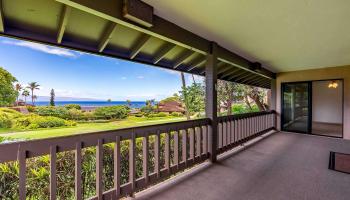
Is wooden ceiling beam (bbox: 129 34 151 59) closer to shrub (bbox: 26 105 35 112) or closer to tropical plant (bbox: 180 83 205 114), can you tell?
shrub (bbox: 26 105 35 112)

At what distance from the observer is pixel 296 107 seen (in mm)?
6938

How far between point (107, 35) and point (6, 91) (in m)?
2.45

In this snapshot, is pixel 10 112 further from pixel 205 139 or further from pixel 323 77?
pixel 323 77

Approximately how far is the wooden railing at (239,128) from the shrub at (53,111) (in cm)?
428

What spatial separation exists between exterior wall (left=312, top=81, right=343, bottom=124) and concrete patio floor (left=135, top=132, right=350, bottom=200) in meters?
6.72

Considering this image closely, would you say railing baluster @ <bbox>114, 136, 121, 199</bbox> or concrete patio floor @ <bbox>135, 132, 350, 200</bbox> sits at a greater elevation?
railing baluster @ <bbox>114, 136, 121, 199</bbox>

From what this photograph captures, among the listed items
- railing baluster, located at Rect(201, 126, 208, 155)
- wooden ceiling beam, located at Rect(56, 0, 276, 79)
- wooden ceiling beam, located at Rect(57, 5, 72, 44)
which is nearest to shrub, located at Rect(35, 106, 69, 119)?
wooden ceiling beam, located at Rect(57, 5, 72, 44)

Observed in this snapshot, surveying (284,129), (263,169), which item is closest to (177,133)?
(263,169)

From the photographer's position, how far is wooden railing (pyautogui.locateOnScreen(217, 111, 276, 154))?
3982 mm

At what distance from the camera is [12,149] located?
148 centimetres

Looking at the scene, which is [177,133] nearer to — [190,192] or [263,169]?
[190,192]

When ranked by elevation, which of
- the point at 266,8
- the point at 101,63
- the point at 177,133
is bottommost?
the point at 177,133

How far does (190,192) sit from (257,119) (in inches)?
168

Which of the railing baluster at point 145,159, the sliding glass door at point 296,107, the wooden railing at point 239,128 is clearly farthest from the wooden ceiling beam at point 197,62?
the sliding glass door at point 296,107
